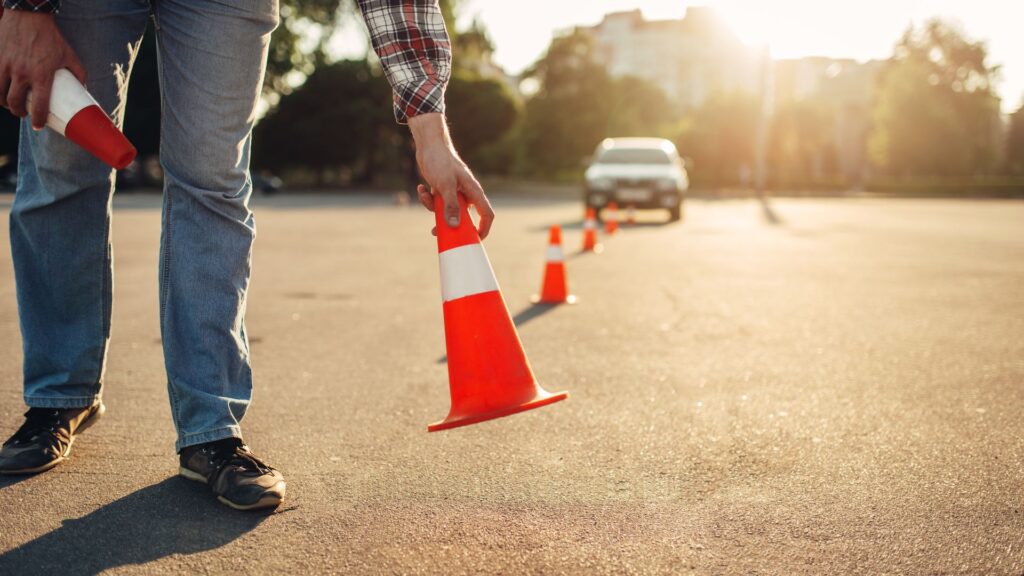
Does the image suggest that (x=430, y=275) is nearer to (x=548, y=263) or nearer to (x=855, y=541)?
(x=548, y=263)

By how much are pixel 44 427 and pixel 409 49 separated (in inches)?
53.7

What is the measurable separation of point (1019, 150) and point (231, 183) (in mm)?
68338

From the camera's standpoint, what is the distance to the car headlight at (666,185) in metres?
18.2

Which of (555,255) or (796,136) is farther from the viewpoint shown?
(796,136)

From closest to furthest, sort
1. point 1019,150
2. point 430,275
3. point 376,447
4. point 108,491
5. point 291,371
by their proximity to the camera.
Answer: point 108,491, point 376,447, point 291,371, point 430,275, point 1019,150

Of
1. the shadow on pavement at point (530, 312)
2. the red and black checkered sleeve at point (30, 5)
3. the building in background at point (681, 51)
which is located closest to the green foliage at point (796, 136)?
the building in background at point (681, 51)

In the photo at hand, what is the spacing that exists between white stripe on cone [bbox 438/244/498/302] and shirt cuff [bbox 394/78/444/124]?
1.15 feet

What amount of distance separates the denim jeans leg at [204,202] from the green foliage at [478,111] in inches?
1574

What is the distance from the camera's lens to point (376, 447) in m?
2.86

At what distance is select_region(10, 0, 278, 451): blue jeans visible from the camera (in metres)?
2.40

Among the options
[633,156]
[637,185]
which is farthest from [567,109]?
[637,185]

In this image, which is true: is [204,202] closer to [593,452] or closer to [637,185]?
[593,452]

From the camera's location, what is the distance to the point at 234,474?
90.7 inches

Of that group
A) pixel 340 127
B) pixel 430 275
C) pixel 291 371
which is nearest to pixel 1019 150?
pixel 340 127
